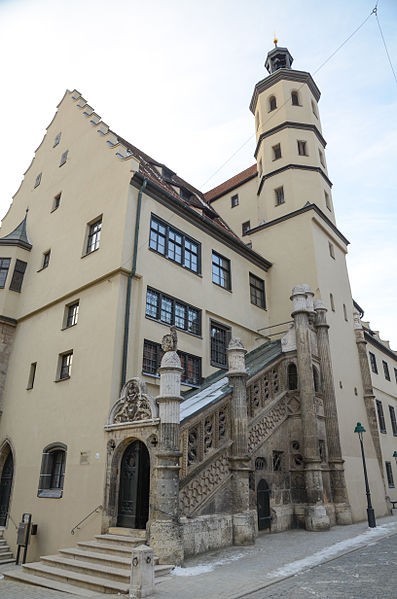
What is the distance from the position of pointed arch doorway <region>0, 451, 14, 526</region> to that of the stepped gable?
7679 millimetres

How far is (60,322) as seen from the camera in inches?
674

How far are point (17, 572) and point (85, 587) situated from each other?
8.68 feet

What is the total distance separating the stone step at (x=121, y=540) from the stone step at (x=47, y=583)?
1.71 meters

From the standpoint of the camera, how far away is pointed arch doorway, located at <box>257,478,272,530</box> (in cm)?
1397

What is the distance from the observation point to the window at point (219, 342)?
18656 mm

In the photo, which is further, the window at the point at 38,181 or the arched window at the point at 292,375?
the window at the point at 38,181

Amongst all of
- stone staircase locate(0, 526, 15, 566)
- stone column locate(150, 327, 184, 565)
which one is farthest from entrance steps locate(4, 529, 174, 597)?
stone staircase locate(0, 526, 15, 566)

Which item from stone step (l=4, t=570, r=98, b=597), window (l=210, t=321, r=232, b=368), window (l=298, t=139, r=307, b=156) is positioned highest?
window (l=298, t=139, r=307, b=156)

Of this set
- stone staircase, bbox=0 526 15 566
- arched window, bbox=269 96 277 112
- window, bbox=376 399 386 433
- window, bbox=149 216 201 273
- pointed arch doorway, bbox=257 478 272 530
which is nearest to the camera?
pointed arch doorway, bbox=257 478 272 530

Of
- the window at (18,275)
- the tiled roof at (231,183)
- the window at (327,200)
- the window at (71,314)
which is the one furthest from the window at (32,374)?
the window at (327,200)

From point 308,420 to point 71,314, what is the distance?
10.0m

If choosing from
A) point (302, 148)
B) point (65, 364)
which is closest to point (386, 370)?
point (302, 148)

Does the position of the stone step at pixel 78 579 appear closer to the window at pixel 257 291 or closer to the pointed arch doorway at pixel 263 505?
the pointed arch doorway at pixel 263 505

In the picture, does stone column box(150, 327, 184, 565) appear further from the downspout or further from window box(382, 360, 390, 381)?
window box(382, 360, 390, 381)
